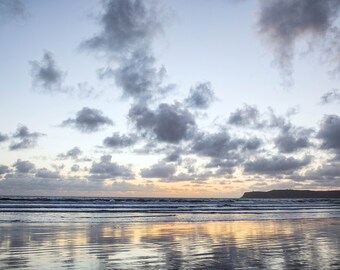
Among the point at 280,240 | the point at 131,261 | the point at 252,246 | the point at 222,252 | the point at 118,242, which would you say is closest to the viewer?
the point at 131,261

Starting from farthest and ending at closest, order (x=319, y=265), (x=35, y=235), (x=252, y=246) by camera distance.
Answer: (x=35, y=235) < (x=252, y=246) < (x=319, y=265)

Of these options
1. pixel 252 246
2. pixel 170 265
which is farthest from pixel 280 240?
pixel 170 265

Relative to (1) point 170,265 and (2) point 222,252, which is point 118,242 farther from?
(1) point 170,265

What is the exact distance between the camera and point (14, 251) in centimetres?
1339

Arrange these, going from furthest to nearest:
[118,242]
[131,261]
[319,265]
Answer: [118,242] → [131,261] → [319,265]

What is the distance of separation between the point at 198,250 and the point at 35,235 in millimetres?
9327

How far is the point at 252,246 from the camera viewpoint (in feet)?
49.5

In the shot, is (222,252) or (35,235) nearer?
(222,252)

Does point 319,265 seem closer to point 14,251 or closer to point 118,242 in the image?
point 118,242

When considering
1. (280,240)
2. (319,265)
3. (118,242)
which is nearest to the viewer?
(319,265)

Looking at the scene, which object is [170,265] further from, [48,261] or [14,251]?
[14,251]

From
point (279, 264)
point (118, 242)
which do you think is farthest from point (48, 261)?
point (279, 264)

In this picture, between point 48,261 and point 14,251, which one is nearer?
point 48,261

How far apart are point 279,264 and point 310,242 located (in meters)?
6.41
